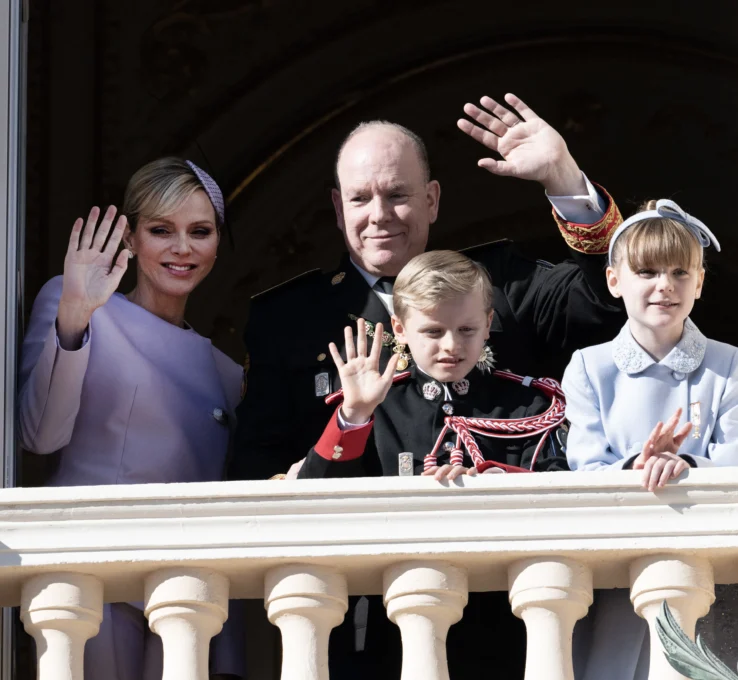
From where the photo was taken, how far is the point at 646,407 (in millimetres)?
4176

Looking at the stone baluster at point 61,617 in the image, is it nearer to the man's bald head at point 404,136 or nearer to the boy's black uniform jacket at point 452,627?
the boy's black uniform jacket at point 452,627

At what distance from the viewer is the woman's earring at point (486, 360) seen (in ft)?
14.6

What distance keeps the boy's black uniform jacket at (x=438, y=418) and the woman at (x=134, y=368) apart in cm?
45

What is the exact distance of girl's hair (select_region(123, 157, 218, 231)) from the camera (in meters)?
4.71

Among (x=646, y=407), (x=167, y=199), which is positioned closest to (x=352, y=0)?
(x=167, y=199)

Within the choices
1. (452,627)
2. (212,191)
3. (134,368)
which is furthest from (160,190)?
(452,627)

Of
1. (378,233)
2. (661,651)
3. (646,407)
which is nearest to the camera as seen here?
(661,651)

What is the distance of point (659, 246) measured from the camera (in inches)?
165

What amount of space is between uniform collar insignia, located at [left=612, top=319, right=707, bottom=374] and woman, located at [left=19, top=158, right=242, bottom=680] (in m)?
0.93

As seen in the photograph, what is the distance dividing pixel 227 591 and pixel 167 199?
1.08m

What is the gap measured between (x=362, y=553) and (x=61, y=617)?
1.81ft

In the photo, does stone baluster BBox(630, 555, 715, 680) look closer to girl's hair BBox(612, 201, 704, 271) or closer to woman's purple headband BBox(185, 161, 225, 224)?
girl's hair BBox(612, 201, 704, 271)

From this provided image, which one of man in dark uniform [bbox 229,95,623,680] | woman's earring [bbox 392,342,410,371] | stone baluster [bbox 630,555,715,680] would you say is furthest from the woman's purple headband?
stone baluster [bbox 630,555,715,680]

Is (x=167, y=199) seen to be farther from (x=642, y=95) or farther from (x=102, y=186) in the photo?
(x=642, y=95)
